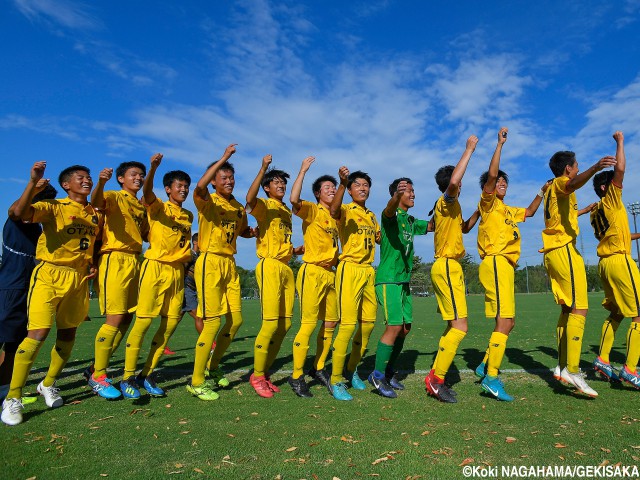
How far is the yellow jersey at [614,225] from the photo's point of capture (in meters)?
6.11

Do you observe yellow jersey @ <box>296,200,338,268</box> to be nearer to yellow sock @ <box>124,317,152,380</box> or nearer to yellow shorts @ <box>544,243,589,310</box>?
yellow sock @ <box>124,317,152,380</box>

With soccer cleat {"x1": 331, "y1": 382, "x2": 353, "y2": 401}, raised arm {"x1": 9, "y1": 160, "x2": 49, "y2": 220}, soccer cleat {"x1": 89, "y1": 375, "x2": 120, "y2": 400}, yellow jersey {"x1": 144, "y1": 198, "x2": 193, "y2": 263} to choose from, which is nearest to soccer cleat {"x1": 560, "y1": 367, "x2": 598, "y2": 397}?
soccer cleat {"x1": 331, "y1": 382, "x2": 353, "y2": 401}

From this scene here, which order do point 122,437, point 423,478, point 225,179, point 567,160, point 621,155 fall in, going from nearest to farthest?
1. point 423,478
2. point 122,437
3. point 621,155
4. point 567,160
5. point 225,179

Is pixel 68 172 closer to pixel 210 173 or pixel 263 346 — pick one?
pixel 210 173

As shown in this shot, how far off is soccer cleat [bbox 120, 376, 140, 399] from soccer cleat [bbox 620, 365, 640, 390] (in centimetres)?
598

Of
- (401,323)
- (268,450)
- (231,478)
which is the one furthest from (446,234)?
(231,478)

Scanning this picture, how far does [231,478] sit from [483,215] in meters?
4.51

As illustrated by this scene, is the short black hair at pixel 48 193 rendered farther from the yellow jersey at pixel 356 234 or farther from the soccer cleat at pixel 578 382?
the soccer cleat at pixel 578 382

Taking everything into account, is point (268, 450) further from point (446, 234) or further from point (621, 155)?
point (621, 155)

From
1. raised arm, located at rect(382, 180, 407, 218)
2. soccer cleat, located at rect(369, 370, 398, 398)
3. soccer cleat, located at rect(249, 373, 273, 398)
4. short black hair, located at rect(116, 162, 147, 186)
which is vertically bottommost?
soccer cleat, located at rect(249, 373, 273, 398)

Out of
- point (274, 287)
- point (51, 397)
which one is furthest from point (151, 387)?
point (274, 287)

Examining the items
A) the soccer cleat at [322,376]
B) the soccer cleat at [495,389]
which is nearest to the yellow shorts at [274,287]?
the soccer cleat at [322,376]

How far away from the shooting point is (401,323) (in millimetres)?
6086

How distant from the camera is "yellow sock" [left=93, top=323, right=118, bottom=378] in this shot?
5.79 m
